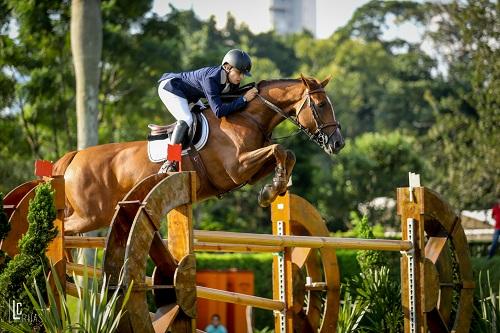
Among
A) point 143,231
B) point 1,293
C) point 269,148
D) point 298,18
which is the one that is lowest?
point 1,293

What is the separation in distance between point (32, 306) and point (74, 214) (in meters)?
2.31

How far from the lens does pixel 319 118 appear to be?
310 inches

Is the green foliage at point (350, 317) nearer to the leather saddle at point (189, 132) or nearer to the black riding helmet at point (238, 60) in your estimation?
→ the leather saddle at point (189, 132)

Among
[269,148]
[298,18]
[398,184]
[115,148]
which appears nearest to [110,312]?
[269,148]

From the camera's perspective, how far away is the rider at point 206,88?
772cm

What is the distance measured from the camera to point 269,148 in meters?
7.44

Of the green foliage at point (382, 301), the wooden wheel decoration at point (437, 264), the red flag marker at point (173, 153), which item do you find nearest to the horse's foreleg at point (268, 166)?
the red flag marker at point (173, 153)

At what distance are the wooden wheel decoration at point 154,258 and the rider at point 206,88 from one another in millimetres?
1352

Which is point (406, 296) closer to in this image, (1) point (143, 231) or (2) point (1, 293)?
(1) point (143, 231)

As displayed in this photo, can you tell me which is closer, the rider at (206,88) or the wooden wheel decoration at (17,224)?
the wooden wheel decoration at (17,224)

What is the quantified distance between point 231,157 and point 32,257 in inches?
86.8

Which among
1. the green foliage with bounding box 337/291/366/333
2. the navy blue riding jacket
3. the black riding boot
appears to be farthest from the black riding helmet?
the green foliage with bounding box 337/291/366/333

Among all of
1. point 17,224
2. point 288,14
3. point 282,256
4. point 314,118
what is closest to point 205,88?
point 314,118

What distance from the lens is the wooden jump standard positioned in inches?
237
